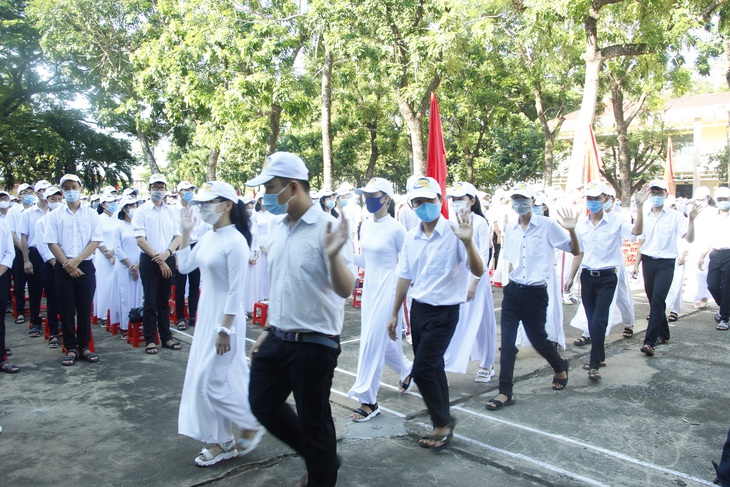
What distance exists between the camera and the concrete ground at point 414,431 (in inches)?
160

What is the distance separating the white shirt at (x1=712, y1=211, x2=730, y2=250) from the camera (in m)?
8.69

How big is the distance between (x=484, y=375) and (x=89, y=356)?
4436 mm

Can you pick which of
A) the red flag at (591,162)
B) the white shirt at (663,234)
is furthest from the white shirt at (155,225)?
the red flag at (591,162)

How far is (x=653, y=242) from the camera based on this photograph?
727 centimetres

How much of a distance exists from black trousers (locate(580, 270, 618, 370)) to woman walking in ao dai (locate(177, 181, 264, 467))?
11.9ft

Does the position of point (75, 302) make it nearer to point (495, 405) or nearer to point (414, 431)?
point (414, 431)

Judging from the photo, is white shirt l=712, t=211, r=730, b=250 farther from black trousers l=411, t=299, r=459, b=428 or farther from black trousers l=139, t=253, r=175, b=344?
black trousers l=139, t=253, r=175, b=344

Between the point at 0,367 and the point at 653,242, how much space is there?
754 centimetres

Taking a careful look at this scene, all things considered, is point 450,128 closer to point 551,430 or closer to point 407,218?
point 407,218

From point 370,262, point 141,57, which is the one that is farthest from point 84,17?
point 370,262

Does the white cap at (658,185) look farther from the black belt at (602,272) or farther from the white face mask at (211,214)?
the white face mask at (211,214)

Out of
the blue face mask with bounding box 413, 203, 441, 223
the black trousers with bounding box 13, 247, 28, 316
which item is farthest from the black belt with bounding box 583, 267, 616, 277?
the black trousers with bounding box 13, 247, 28, 316

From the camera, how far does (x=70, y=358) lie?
685 cm

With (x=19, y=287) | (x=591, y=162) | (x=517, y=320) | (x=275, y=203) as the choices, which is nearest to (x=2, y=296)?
(x=19, y=287)
